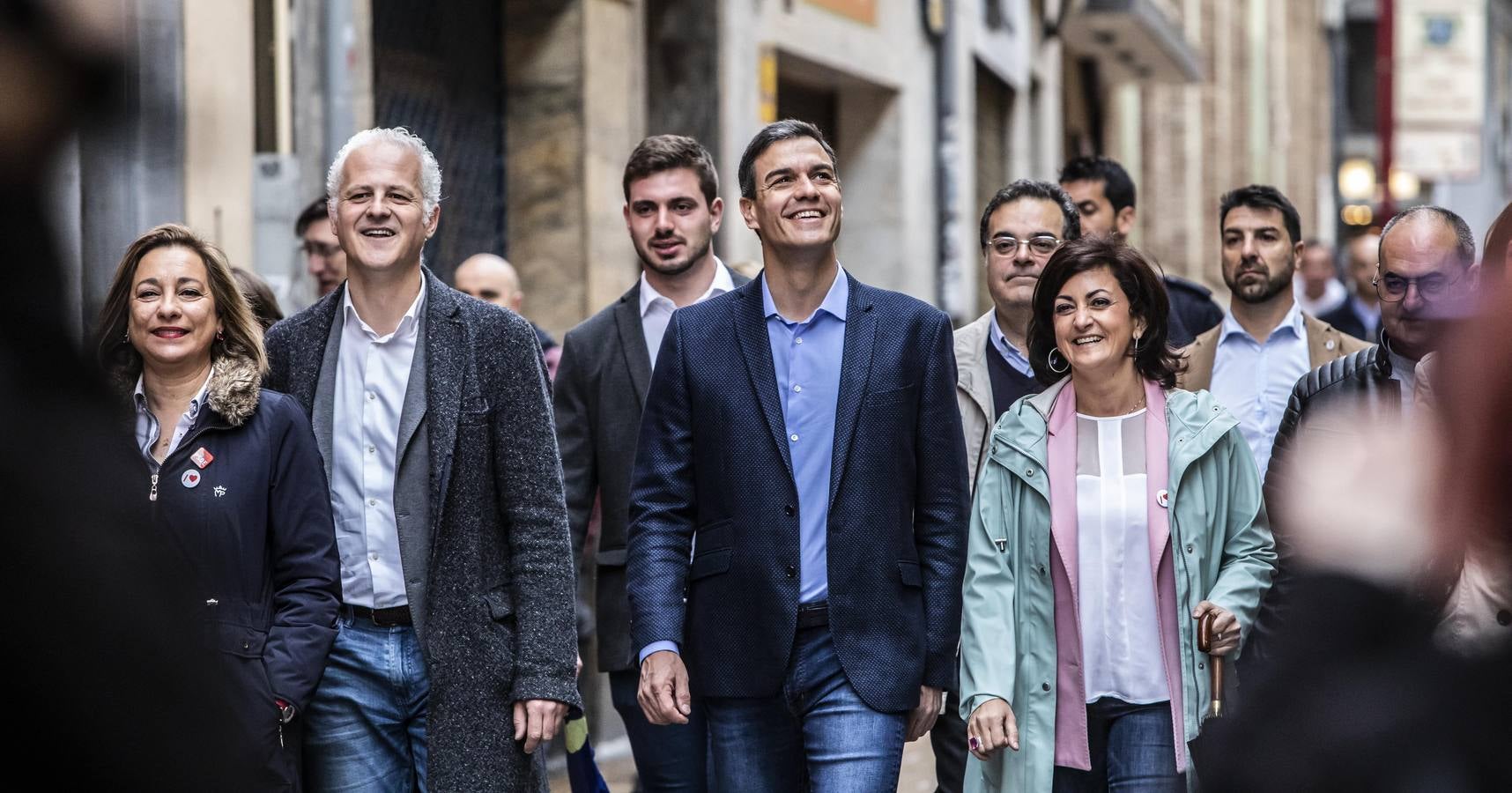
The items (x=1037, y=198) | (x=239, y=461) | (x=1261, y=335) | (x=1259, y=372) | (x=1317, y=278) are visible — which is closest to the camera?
(x=239, y=461)

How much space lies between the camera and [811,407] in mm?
4402

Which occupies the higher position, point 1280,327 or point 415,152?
point 415,152

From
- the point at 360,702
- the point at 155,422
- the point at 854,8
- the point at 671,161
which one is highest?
the point at 854,8

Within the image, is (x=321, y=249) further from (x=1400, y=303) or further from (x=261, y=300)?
(x=1400, y=303)

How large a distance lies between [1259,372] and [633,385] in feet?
6.41

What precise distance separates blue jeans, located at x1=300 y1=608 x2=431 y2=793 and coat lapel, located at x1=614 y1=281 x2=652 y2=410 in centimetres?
130

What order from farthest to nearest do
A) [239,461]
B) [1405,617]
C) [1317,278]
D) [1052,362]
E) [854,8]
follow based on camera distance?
[854,8], [1317,278], [1052,362], [239,461], [1405,617]

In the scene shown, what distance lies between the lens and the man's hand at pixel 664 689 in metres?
4.27

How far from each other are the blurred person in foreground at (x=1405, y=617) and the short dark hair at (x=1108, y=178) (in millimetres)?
6135

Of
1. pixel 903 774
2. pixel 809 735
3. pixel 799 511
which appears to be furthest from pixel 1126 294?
pixel 903 774

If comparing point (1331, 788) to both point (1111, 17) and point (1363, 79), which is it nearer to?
point (1111, 17)

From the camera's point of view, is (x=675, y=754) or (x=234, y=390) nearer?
(x=234, y=390)

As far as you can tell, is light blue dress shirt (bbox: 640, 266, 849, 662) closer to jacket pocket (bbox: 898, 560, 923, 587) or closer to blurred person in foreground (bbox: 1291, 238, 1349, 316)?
jacket pocket (bbox: 898, 560, 923, 587)

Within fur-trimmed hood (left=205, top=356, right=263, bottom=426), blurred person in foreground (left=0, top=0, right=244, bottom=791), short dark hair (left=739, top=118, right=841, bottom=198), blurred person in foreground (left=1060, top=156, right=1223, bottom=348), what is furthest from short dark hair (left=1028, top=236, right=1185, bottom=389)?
blurred person in foreground (left=0, top=0, right=244, bottom=791)
